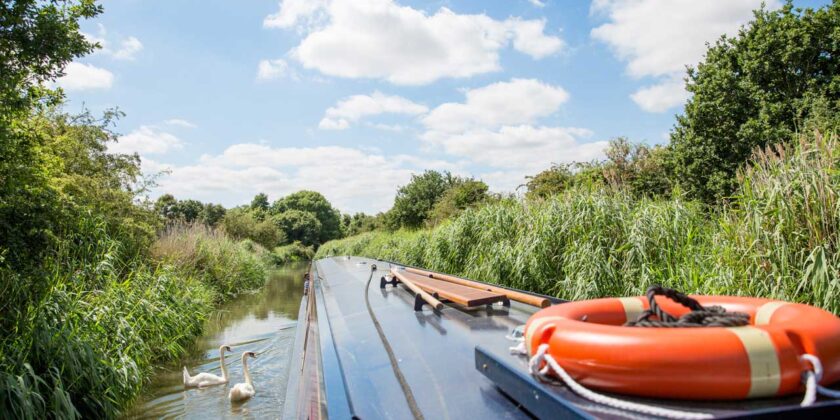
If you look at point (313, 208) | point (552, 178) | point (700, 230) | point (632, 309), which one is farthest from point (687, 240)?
point (313, 208)

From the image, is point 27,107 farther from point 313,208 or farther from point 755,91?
point 313,208

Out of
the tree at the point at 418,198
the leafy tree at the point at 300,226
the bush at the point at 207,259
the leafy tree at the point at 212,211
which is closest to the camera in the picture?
the bush at the point at 207,259

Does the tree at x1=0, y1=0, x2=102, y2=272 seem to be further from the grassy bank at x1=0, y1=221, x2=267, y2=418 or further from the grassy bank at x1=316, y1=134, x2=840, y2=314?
the grassy bank at x1=316, y1=134, x2=840, y2=314

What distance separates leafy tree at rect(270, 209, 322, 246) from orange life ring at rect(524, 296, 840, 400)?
46301 millimetres

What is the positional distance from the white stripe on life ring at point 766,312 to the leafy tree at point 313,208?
53.0 metres

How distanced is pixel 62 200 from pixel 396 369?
4.64 metres

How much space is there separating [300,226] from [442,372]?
47.1m

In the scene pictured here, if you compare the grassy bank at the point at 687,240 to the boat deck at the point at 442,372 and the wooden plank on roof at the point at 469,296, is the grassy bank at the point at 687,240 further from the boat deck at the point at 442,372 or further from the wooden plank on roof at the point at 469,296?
the boat deck at the point at 442,372

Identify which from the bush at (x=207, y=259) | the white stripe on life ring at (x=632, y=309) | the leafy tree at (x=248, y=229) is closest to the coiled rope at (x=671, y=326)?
the white stripe on life ring at (x=632, y=309)

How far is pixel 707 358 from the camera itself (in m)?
1.07

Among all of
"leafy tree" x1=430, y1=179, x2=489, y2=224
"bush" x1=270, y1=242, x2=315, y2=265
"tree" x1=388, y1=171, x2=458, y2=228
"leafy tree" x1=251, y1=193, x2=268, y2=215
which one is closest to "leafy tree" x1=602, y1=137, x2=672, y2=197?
"leafy tree" x1=430, y1=179, x2=489, y2=224

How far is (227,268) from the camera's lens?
12266 mm

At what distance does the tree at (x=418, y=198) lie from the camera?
18.9 m

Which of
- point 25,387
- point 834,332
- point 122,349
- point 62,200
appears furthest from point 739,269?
point 62,200
